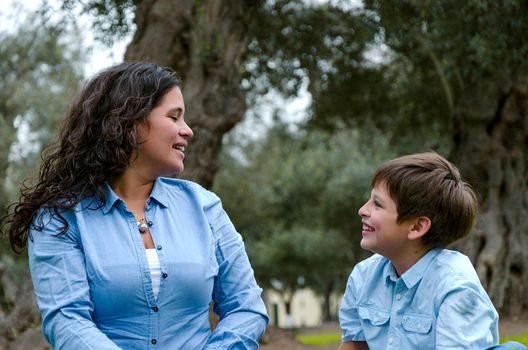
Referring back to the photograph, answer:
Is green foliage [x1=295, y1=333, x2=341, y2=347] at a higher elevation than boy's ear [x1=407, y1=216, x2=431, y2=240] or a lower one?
lower

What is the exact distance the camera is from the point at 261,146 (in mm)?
30672

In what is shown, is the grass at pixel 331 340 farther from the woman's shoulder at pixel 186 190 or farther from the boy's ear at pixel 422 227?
the woman's shoulder at pixel 186 190

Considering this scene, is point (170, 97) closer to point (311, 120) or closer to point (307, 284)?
point (311, 120)

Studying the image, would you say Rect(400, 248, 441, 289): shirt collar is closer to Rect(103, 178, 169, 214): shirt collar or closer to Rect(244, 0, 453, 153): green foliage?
Rect(103, 178, 169, 214): shirt collar

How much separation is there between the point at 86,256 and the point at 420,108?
41.9 feet

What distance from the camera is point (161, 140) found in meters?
3.21

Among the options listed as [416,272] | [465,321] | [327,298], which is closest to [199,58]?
[416,272]

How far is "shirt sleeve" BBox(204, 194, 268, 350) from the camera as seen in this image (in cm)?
313

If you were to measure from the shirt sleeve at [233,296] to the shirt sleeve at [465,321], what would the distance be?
69 centimetres

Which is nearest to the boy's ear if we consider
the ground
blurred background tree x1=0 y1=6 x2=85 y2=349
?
the ground

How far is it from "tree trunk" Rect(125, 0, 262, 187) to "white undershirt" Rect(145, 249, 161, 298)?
6214 mm

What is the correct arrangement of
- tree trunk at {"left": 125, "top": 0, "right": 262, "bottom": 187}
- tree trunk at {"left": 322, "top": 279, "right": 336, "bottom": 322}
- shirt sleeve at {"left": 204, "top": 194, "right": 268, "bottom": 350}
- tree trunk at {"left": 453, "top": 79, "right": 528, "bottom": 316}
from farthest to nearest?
tree trunk at {"left": 322, "top": 279, "right": 336, "bottom": 322}
tree trunk at {"left": 453, "top": 79, "right": 528, "bottom": 316}
tree trunk at {"left": 125, "top": 0, "right": 262, "bottom": 187}
shirt sleeve at {"left": 204, "top": 194, "right": 268, "bottom": 350}

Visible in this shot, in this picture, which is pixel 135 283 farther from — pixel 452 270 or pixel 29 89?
pixel 29 89

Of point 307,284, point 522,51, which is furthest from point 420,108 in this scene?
point 307,284
